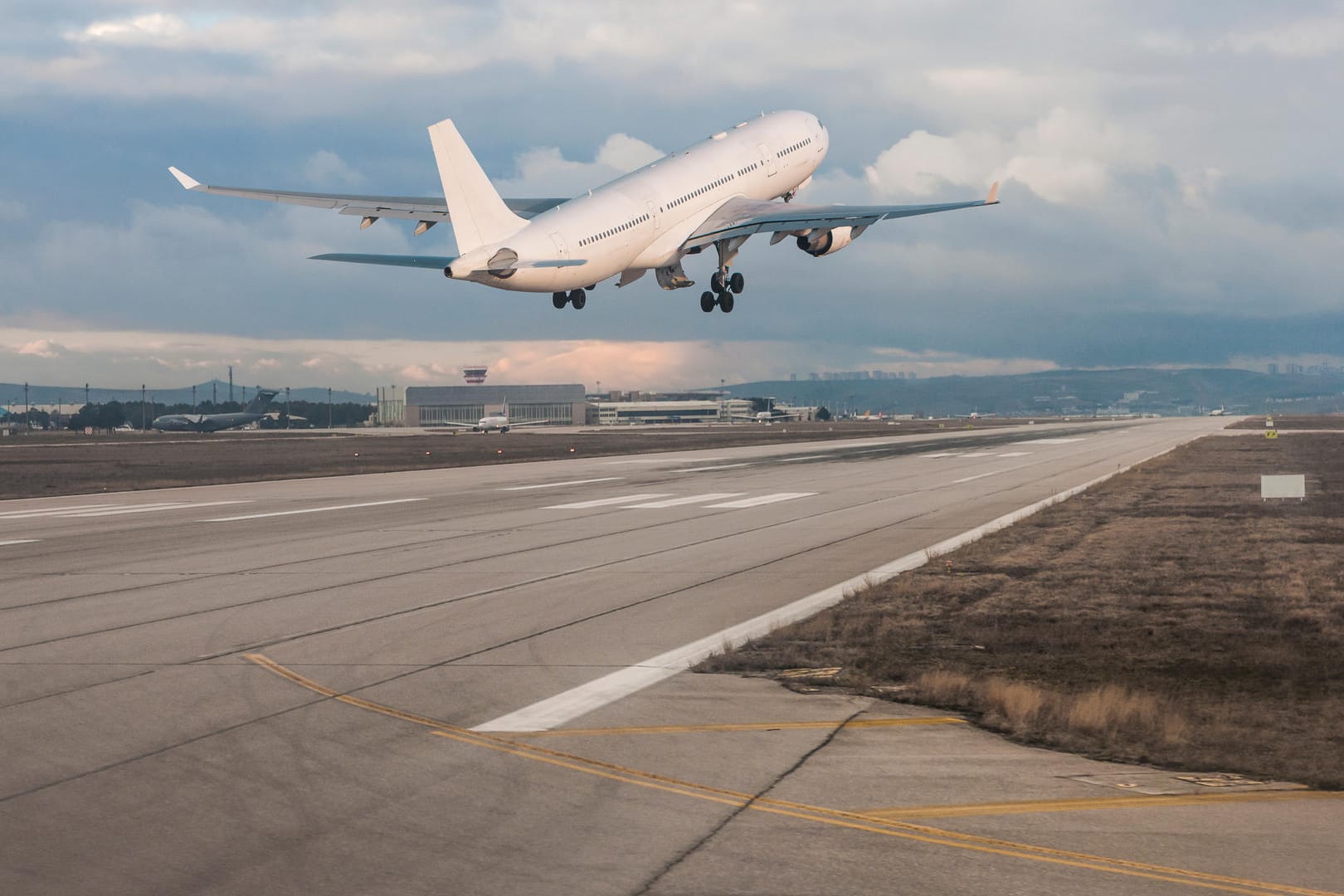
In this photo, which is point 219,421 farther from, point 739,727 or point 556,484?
point 739,727

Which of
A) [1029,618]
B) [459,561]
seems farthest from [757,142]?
[1029,618]

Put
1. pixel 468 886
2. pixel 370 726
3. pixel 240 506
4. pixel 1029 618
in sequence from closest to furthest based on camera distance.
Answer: pixel 468 886
pixel 370 726
pixel 1029 618
pixel 240 506

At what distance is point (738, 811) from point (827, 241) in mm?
49867

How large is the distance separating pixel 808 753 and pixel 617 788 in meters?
1.74

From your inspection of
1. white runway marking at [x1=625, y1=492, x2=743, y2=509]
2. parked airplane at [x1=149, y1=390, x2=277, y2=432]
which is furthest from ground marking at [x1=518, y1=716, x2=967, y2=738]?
parked airplane at [x1=149, y1=390, x2=277, y2=432]

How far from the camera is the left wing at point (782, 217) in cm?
5466

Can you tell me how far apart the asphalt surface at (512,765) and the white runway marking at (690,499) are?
14378mm

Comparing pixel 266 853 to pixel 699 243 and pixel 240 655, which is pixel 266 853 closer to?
pixel 240 655

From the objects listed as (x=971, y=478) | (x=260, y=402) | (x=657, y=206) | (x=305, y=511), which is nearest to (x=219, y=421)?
(x=260, y=402)

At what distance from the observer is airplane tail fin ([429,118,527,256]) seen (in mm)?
45312

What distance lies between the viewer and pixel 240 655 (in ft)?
47.0

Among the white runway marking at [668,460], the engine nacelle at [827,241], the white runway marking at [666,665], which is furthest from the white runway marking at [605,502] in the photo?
the white runway marking at [668,460]

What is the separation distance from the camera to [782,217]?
55.6 metres

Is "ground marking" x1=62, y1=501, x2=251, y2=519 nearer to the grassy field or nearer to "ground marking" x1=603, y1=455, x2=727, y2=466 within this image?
the grassy field
